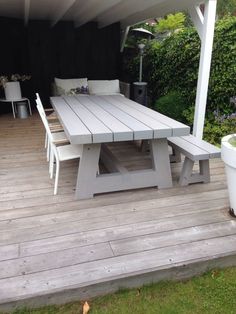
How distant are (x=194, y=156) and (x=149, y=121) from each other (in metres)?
0.58

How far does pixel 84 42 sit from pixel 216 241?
619 cm

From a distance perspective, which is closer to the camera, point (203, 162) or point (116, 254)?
point (116, 254)

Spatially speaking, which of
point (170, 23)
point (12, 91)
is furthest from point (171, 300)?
point (170, 23)

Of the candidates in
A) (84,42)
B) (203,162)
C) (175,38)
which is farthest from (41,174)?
(84,42)

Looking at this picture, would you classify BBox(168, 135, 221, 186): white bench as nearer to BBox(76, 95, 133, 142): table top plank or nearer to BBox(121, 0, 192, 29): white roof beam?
BBox(76, 95, 133, 142): table top plank

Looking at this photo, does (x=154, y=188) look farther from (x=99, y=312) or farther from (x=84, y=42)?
(x=84, y=42)

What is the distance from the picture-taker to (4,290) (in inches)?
65.2

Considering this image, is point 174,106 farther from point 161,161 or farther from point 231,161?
point 231,161

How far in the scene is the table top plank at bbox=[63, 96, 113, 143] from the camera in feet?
8.09

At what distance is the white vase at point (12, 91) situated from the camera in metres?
5.83

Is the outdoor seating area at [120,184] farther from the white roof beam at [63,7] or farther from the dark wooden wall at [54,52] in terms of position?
the dark wooden wall at [54,52]

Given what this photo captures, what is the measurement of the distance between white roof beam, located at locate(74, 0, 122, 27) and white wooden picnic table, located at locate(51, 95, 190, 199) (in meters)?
2.26

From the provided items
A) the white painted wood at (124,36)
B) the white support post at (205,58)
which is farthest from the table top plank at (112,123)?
the white painted wood at (124,36)

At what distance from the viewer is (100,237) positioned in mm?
2148
